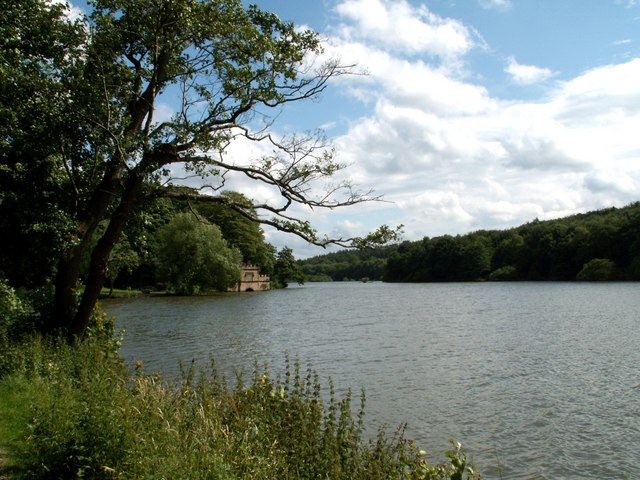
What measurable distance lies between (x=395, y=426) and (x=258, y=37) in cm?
864

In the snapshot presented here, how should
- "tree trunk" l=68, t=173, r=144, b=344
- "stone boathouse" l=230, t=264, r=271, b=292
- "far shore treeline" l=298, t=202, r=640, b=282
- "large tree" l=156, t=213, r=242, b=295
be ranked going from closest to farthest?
"tree trunk" l=68, t=173, r=144, b=344, "large tree" l=156, t=213, r=242, b=295, "stone boathouse" l=230, t=264, r=271, b=292, "far shore treeline" l=298, t=202, r=640, b=282

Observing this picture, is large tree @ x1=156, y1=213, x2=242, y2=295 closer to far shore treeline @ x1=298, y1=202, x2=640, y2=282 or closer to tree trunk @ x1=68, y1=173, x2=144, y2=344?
far shore treeline @ x1=298, y1=202, x2=640, y2=282

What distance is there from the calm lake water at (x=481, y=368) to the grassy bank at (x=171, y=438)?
2.39 meters

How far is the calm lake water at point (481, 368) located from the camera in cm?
1094

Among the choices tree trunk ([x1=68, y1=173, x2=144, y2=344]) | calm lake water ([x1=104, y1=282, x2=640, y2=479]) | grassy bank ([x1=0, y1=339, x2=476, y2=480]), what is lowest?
calm lake water ([x1=104, y1=282, x2=640, y2=479])

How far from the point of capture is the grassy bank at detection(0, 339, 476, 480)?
543 cm

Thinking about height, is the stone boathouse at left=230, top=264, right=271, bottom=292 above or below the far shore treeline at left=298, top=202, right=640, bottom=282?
below

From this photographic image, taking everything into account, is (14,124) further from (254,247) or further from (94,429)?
(254,247)

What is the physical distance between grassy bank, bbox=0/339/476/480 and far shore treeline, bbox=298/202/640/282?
6205 centimetres

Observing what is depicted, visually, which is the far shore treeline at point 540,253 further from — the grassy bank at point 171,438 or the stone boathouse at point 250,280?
the grassy bank at point 171,438

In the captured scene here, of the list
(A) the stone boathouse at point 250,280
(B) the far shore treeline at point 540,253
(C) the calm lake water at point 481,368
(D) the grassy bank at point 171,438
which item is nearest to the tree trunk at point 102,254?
(D) the grassy bank at point 171,438

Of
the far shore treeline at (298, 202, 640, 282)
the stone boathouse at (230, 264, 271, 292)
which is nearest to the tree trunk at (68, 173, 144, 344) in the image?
the far shore treeline at (298, 202, 640, 282)

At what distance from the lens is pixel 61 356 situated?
9922 mm

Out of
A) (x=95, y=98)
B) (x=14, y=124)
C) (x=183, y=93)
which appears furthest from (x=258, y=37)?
(x=14, y=124)
